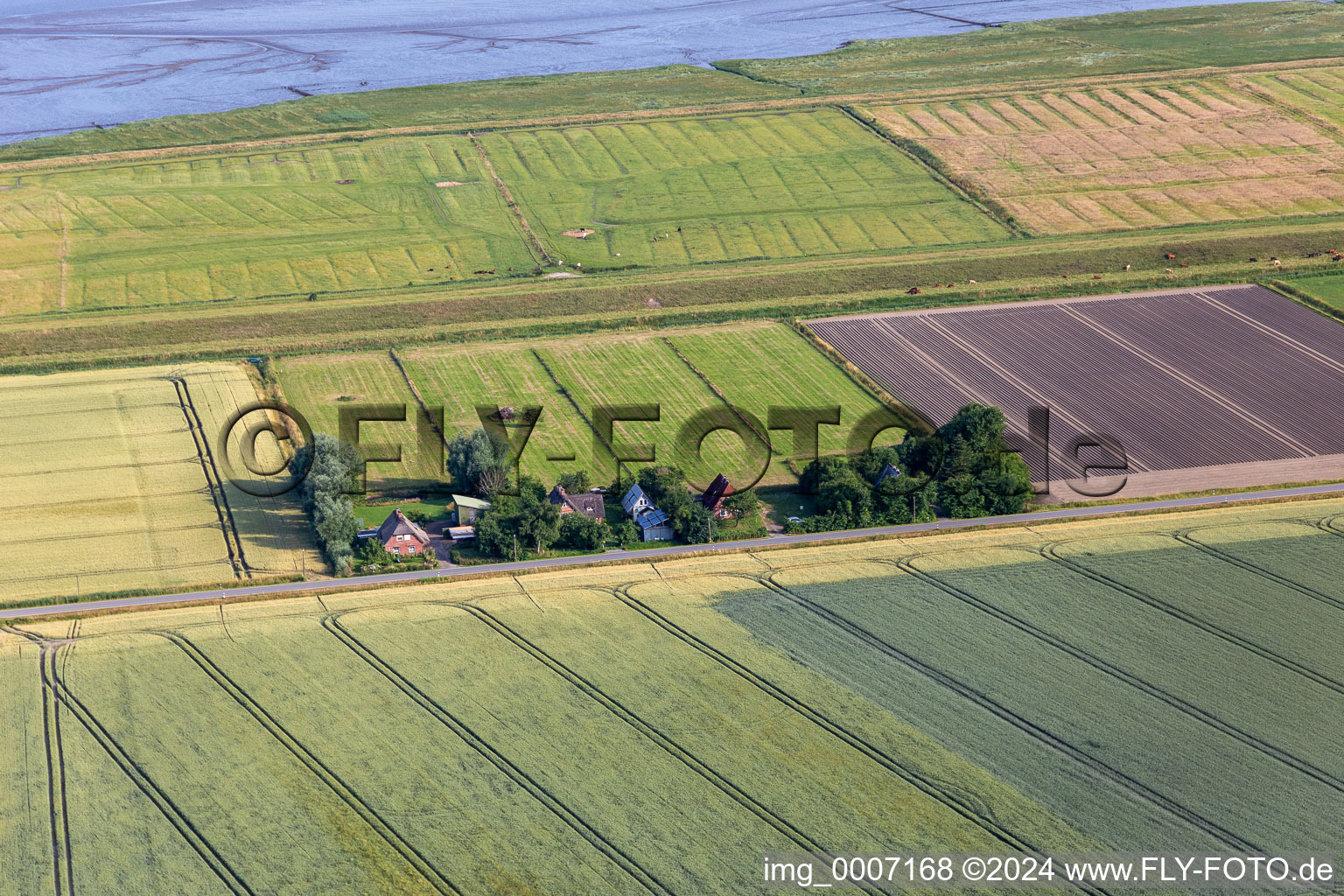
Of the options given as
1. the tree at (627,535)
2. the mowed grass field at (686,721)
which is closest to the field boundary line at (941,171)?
the mowed grass field at (686,721)

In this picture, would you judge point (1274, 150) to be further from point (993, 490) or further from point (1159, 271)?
point (993, 490)

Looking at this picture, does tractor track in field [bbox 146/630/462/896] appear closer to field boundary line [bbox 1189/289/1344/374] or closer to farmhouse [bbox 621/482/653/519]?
farmhouse [bbox 621/482/653/519]

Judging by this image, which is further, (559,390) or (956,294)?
(956,294)

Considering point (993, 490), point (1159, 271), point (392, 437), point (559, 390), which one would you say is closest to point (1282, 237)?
point (1159, 271)

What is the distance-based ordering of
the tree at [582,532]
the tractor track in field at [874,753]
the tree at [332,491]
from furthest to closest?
the tree at [582,532] < the tree at [332,491] < the tractor track in field at [874,753]

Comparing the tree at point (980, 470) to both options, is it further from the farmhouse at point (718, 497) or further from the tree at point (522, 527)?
the tree at point (522, 527)
